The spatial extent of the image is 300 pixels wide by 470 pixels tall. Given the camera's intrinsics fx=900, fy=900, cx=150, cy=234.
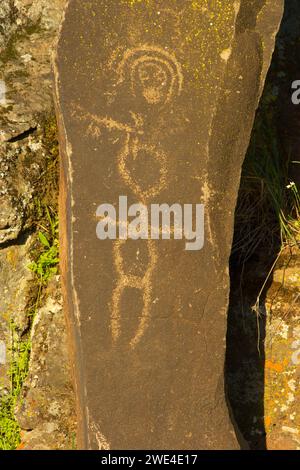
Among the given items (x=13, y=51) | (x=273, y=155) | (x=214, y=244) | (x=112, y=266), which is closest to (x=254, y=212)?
(x=273, y=155)

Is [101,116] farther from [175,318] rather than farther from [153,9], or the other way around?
[175,318]

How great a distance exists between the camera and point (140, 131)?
2803mm

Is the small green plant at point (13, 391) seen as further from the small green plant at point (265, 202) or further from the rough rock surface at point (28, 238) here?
the small green plant at point (265, 202)

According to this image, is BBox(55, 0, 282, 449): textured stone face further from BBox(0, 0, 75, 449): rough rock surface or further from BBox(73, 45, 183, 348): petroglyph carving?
BBox(0, 0, 75, 449): rough rock surface

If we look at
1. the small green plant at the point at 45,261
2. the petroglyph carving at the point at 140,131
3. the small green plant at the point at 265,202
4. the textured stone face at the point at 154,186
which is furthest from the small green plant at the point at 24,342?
the small green plant at the point at 265,202

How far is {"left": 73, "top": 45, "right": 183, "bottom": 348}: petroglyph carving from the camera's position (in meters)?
2.73

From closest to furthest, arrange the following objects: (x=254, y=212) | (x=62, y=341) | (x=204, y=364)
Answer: (x=204, y=364) → (x=62, y=341) → (x=254, y=212)

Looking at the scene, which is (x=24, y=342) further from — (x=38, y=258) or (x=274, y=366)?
(x=274, y=366)

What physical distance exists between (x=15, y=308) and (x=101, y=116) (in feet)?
2.77

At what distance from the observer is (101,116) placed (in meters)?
2.80

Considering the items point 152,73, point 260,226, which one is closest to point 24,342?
point 260,226

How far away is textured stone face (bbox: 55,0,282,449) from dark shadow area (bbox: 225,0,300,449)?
0.33 meters

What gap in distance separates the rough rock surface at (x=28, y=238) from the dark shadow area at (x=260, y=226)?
23.7 inches

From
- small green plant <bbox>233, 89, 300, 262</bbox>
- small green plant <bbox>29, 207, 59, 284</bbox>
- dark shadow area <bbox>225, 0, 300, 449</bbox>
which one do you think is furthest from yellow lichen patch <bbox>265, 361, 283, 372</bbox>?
small green plant <bbox>29, 207, 59, 284</bbox>
